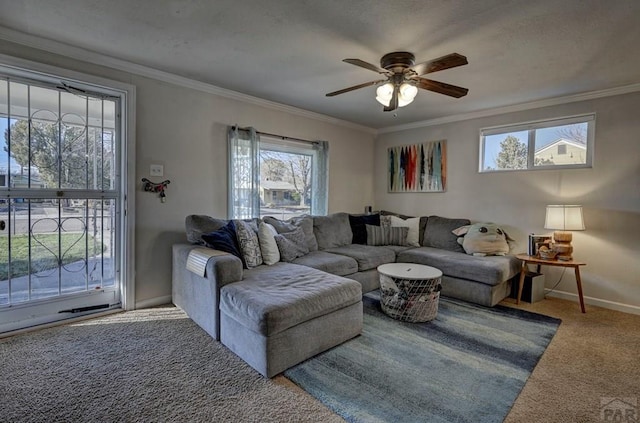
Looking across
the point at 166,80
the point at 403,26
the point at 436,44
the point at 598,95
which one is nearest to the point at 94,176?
the point at 166,80

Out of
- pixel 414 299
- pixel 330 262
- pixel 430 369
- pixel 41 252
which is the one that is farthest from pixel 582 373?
pixel 41 252

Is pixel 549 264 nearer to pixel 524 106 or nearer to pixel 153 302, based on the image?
pixel 524 106

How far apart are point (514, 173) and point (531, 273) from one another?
4.15ft

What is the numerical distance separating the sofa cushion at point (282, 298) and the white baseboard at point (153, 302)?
114 cm

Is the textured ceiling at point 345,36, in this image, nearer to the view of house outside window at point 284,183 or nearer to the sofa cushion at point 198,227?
the view of house outside window at point 284,183

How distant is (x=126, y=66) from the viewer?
2908 millimetres

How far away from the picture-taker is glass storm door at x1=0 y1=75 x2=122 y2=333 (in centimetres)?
258

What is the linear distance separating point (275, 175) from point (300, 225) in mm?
875

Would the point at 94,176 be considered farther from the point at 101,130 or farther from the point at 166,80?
the point at 166,80

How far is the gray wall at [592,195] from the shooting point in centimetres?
331

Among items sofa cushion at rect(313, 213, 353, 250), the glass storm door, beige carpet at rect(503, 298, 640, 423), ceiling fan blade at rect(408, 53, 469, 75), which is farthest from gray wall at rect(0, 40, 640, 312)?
ceiling fan blade at rect(408, 53, 469, 75)

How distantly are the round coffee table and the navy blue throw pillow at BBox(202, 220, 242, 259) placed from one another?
1.43m

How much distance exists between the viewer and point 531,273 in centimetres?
373

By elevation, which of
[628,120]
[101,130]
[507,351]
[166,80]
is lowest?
[507,351]
